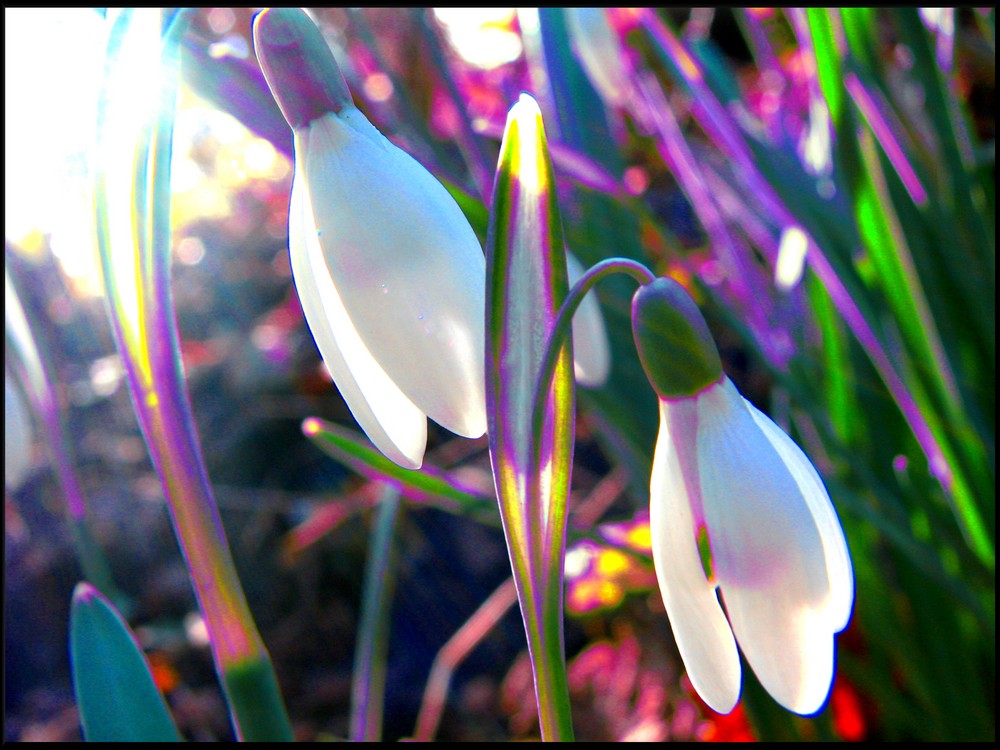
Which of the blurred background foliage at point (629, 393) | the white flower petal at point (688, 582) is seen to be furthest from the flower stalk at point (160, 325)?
the white flower petal at point (688, 582)

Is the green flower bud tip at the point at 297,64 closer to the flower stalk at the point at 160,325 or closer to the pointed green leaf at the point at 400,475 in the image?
the flower stalk at the point at 160,325

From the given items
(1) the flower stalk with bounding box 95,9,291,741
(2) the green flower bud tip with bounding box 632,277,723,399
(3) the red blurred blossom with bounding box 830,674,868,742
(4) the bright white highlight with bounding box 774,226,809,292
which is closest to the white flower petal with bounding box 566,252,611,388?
(2) the green flower bud tip with bounding box 632,277,723,399

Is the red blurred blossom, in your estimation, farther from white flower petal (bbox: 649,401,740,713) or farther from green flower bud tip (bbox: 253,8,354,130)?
green flower bud tip (bbox: 253,8,354,130)

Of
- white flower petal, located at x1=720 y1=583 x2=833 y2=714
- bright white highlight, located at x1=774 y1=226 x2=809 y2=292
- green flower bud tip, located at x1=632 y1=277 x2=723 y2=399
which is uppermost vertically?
green flower bud tip, located at x1=632 y1=277 x2=723 y2=399

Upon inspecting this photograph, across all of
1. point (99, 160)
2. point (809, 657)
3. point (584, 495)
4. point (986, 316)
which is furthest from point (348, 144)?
point (584, 495)

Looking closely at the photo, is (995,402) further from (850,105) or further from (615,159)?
(615,159)

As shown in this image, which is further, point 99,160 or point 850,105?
point 850,105

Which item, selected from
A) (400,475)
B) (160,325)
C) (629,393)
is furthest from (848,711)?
(160,325)
